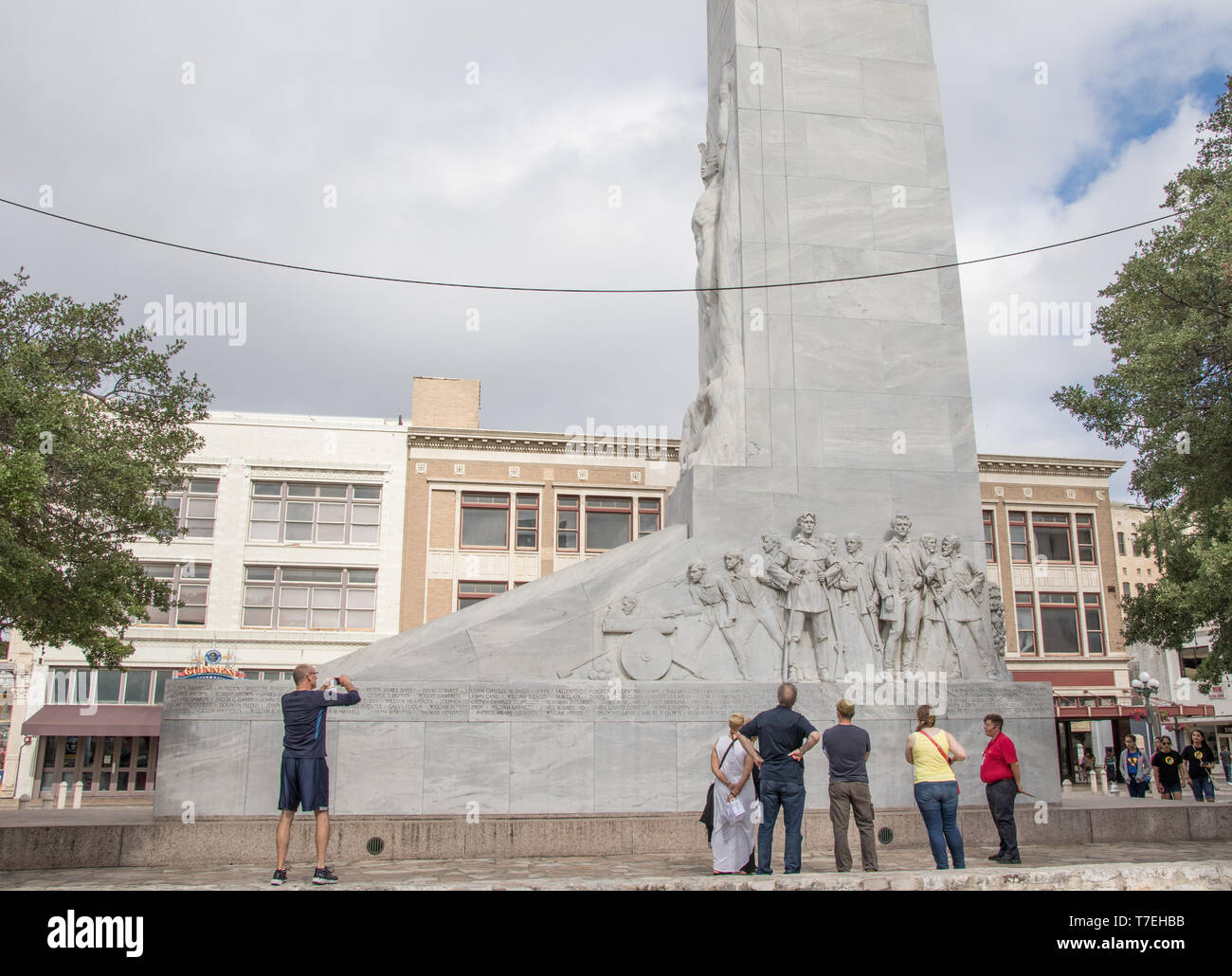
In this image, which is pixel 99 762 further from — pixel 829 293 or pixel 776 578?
pixel 829 293

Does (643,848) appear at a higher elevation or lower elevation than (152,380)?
lower

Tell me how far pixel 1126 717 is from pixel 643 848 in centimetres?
3717

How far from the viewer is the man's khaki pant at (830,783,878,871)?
9.39 metres

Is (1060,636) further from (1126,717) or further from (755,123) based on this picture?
(755,123)

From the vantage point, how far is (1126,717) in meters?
42.2

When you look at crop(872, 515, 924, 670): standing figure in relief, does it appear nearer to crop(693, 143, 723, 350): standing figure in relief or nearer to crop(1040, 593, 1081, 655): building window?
crop(693, 143, 723, 350): standing figure in relief

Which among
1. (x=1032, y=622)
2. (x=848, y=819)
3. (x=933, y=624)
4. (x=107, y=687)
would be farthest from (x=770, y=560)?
(x=1032, y=622)

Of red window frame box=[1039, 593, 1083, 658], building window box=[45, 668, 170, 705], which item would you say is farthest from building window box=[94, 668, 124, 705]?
red window frame box=[1039, 593, 1083, 658]

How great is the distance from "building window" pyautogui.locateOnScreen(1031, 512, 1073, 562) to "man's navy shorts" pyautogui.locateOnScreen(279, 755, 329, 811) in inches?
1644

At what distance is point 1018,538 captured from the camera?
45031 millimetres

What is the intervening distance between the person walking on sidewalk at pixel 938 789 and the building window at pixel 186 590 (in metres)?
33.9

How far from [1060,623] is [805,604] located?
117 feet
